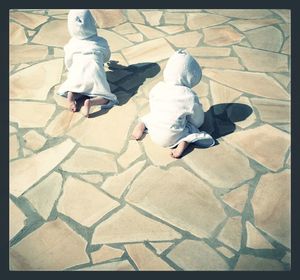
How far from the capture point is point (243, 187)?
16.0 feet

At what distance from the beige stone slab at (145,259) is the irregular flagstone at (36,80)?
2714 mm

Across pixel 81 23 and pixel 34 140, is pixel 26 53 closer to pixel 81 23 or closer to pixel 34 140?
pixel 81 23

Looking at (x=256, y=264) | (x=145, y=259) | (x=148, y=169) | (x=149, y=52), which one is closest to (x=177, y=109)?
(x=148, y=169)

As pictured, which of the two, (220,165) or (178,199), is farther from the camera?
(220,165)

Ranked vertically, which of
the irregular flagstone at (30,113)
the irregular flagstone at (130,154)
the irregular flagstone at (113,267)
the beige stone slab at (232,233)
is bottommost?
the beige stone slab at (232,233)

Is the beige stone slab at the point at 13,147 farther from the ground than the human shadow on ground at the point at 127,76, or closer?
farther from the ground

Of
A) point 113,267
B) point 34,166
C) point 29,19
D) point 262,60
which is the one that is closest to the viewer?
point 113,267

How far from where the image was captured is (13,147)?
542cm

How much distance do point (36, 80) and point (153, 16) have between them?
2.65 m

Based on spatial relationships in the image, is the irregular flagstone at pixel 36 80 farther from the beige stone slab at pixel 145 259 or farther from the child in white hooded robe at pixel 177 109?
the beige stone slab at pixel 145 259

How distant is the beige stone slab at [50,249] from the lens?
4.23 m

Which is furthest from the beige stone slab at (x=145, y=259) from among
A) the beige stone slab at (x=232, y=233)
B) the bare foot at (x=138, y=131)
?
the bare foot at (x=138, y=131)

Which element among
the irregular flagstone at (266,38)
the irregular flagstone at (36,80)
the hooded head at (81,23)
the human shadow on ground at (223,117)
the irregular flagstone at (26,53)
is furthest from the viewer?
the irregular flagstone at (266,38)

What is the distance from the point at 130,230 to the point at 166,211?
0.43 metres
